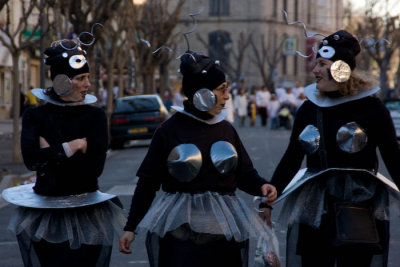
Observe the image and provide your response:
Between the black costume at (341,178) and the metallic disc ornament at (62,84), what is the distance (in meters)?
1.38

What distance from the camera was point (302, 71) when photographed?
9606 centimetres

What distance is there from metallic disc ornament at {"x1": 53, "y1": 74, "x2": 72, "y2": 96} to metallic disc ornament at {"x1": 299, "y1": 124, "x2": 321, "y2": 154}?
1.39 metres

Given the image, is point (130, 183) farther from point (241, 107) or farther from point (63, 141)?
point (241, 107)

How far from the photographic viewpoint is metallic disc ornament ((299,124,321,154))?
5465mm

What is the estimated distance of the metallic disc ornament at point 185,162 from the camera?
4953 mm

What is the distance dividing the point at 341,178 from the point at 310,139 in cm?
28

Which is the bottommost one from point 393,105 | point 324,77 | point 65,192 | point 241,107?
point 241,107

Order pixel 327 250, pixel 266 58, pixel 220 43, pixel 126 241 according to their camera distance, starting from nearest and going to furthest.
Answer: pixel 126 241 → pixel 327 250 → pixel 220 43 → pixel 266 58

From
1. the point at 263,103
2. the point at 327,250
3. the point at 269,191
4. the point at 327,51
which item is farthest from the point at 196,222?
the point at 263,103

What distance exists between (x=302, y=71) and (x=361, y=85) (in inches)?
3588

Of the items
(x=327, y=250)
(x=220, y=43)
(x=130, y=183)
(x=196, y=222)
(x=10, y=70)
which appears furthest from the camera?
(x=220, y=43)

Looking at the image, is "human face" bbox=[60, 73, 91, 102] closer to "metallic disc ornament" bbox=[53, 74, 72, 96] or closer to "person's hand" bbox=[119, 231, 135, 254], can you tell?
"metallic disc ornament" bbox=[53, 74, 72, 96]

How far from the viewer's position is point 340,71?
18.2 ft

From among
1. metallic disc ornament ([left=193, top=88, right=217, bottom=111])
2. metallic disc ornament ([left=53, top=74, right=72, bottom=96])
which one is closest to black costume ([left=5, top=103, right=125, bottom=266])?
metallic disc ornament ([left=53, top=74, right=72, bottom=96])
